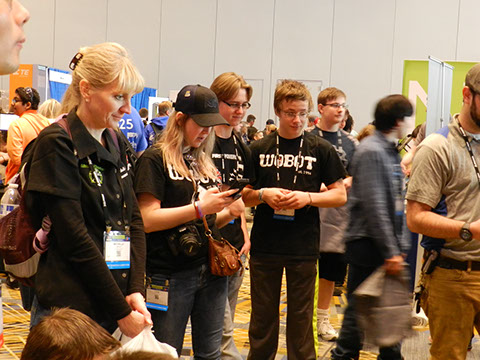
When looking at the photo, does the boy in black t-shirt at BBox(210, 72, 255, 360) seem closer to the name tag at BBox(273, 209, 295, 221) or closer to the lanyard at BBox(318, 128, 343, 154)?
the name tag at BBox(273, 209, 295, 221)

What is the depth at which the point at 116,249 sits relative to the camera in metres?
1.98

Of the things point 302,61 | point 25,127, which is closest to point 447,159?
point 25,127

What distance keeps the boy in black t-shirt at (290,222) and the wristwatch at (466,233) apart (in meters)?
0.96

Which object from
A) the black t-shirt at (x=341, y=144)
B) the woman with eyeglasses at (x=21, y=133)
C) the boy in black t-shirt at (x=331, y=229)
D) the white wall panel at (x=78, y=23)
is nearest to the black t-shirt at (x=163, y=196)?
the boy in black t-shirt at (x=331, y=229)

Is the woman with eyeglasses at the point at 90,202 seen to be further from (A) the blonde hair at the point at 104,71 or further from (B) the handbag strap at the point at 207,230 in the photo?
(B) the handbag strap at the point at 207,230

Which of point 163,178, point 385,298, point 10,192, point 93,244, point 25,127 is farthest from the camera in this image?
point 25,127

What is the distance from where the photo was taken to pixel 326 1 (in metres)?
16.2

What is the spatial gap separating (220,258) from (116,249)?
0.63 m

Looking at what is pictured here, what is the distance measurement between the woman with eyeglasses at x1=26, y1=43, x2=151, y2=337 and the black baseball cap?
0.54 meters

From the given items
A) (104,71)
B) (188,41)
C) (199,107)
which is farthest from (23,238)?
(188,41)

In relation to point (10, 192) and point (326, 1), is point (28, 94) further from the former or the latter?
point (326, 1)

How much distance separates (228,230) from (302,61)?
45.2 ft

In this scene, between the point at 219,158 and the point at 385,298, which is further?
the point at 219,158

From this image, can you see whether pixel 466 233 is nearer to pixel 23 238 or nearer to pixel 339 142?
pixel 23 238
